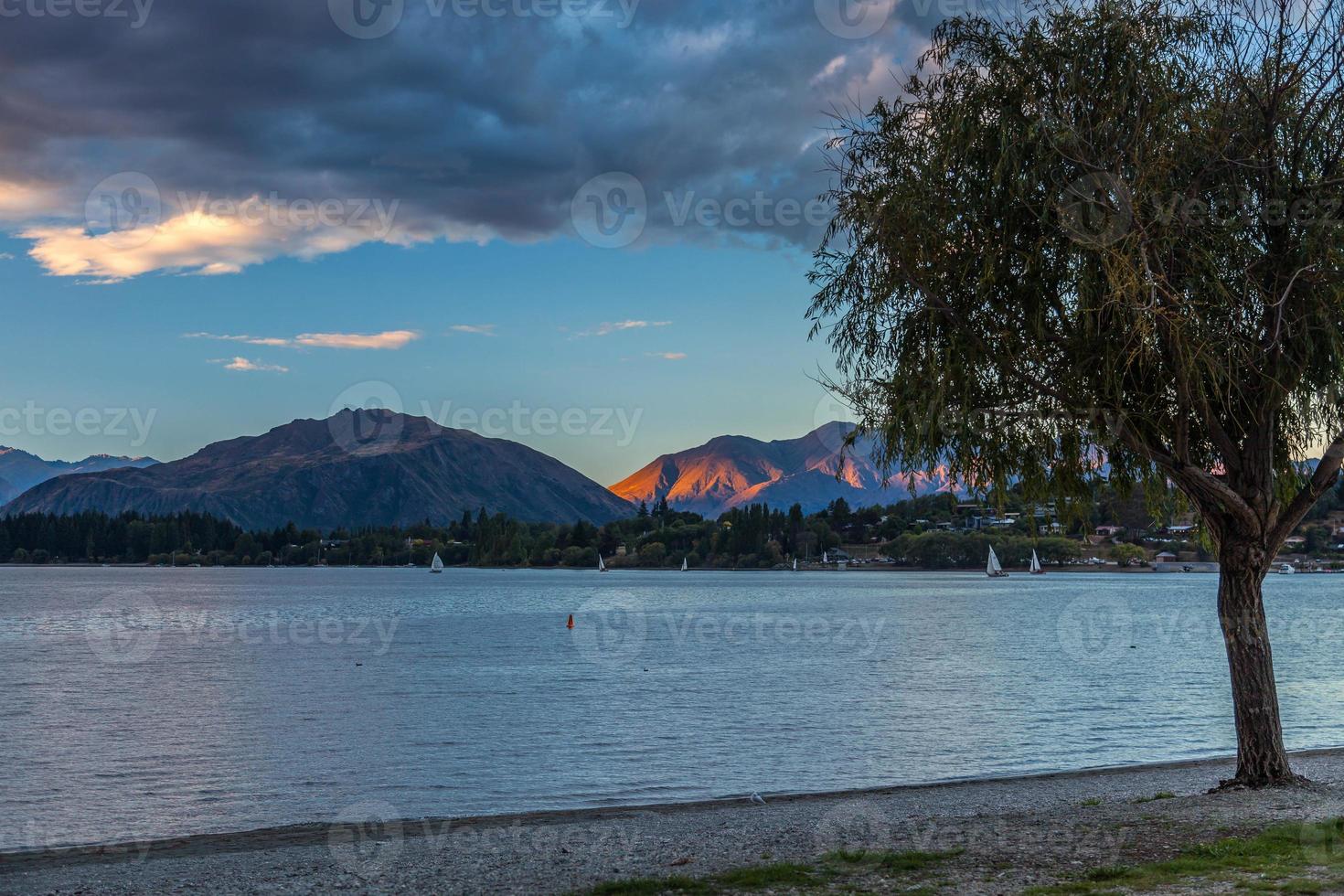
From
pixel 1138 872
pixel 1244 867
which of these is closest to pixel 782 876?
pixel 1138 872

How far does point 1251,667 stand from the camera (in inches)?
746

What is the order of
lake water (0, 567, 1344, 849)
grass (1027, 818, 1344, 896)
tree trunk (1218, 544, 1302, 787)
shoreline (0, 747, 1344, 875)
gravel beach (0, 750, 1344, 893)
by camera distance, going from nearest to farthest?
grass (1027, 818, 1344, 896) → gravel beach (0, 750, 1344, 893) → tree trunk (1218, 544, 1302, 787) → shoreline (0, 747, 1344, 875) → lake water (0, 567, 1344, 849)

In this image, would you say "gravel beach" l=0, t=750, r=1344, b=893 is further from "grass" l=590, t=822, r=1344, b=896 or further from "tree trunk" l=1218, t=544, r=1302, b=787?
"tree trunk" l=1218, t=544, r=1302, b=787

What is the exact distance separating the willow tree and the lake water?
13.8 meters

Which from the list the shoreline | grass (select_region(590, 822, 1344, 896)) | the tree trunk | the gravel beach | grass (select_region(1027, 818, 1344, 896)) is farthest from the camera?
the shoreline

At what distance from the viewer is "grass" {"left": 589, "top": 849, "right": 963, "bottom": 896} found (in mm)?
13367

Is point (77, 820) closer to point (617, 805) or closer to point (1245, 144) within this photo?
point (617, 805)

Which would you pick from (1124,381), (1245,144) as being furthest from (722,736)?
(1245,144)

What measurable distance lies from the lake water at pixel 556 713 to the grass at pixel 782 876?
12.8 meters

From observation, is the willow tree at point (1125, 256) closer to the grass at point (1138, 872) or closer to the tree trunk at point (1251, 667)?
the tree trunk at point (1251, 667)

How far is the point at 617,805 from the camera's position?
26203 millimetres

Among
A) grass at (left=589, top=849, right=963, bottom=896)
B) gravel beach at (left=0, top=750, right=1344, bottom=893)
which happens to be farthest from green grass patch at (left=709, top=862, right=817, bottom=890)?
gravel beach at (left=0, top=750, right=1344, bottom=893)

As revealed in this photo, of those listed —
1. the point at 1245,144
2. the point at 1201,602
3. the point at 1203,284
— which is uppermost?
the point at 1245,144

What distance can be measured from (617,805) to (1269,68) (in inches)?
762
